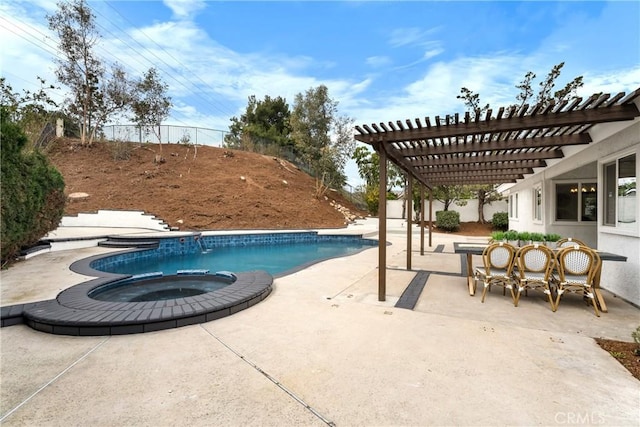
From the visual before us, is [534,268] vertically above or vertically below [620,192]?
below

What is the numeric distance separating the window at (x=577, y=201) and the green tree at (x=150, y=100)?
23.1m

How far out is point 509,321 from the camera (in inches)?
153

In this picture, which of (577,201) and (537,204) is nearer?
(577,201)

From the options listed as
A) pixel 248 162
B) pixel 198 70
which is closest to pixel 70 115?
pixel 198 70

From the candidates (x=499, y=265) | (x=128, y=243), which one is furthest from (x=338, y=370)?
(x=128, y=243)

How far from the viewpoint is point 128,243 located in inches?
424

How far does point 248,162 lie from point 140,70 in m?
9.35

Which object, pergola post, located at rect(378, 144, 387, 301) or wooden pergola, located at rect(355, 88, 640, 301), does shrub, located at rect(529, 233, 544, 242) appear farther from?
pergola post, located at rect(378, 144, 387, 301)

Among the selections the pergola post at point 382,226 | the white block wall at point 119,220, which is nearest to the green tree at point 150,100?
the white block wall at point 119,220

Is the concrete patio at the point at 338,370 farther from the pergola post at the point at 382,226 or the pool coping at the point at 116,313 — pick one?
the pergola post at the point at 382,226

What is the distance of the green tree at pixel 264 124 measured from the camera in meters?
27.4

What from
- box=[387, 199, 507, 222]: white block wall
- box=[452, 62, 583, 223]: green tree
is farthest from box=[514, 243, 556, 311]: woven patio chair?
box=[387, 199, 507, 222]: white block wall

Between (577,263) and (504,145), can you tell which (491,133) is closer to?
(504,145)

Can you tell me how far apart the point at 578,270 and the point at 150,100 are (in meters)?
24.5
